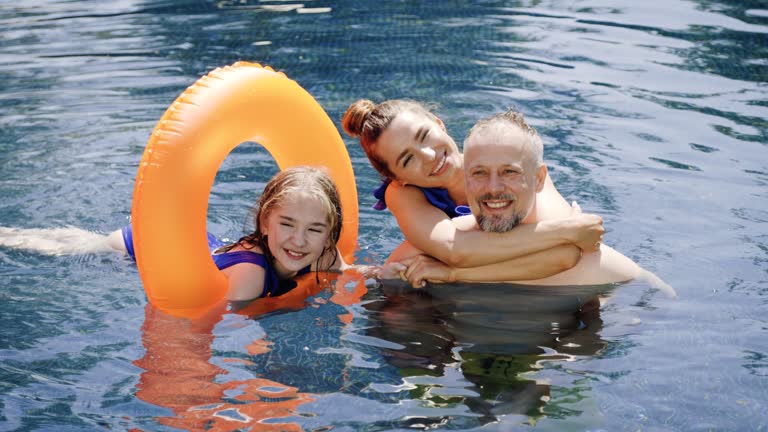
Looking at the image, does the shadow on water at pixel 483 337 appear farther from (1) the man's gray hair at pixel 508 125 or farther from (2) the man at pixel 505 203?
(1) the man's gray hair at pixel 508 125

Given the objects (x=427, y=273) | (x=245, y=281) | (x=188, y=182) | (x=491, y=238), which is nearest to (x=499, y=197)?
(x=491, y=238)

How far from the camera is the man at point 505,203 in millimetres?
4496

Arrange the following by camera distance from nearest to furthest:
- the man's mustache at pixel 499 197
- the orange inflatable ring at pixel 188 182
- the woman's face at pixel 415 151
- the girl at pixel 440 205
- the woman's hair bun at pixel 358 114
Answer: the orange inflatable ring at pixel 188 182 < the man's mustache at pixel 499 197 < the girl at pixel 440 205 < the woman's face at pixel 415 151 < the woman's hair bun at pixel 358 114

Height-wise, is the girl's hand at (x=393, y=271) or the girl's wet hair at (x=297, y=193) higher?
the girl's wet hair at (x=297, y=193)

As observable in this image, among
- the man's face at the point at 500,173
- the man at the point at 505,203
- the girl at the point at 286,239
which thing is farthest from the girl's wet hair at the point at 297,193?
the man's face at the point at 500,173

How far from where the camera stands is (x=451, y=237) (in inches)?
186

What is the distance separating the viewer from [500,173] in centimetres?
452

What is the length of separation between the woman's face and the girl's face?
499mm

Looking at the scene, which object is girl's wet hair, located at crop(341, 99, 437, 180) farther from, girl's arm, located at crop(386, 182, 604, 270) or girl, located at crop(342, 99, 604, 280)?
girl's arm, located at crop(386, 182, 604, 270)

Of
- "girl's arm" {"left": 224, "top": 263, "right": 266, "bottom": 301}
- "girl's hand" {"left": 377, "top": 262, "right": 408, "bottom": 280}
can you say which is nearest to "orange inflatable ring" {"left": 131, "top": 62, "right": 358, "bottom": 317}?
"girl's arm" {"left": 224, "top": 263, "right": 266, "bottom": 301}

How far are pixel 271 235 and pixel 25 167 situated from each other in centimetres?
321

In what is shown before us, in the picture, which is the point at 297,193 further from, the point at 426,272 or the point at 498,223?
the point at 498,223

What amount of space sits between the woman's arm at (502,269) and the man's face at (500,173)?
22 cm

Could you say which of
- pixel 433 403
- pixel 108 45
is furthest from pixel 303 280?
pixel 108 45
